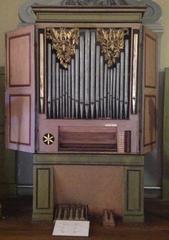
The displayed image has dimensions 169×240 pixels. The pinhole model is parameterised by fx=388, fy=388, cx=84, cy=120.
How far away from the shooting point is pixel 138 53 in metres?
3.35

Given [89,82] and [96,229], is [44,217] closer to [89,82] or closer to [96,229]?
[96,229]

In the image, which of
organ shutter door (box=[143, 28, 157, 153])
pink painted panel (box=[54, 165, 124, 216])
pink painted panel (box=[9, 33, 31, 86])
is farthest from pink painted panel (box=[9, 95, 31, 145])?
organ shutter door (box=[143, 28, 157, 153])

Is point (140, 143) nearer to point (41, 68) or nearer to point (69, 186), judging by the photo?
point (69, 186)

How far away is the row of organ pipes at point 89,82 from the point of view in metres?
3.36

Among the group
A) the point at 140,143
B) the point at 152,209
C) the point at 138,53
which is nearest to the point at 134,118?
the point at 140,143

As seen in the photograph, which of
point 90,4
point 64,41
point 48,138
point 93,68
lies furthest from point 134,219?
point 90,4

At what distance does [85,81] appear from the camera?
3373 mm

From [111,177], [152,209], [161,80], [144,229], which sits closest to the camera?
[144,229]

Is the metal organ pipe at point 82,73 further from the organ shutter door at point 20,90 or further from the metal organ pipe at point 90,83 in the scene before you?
the organ shutter door at point 20,90

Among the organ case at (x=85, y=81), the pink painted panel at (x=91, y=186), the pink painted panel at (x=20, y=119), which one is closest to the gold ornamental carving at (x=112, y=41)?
the organ case at (x=85, y=81)

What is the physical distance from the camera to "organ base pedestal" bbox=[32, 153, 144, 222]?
341cm

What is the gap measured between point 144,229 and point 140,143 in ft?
2.38

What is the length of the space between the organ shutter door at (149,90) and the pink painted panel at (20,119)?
1032 millimetres

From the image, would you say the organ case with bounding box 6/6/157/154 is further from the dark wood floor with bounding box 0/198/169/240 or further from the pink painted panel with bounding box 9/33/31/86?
the dark wood floor with bounding box 0/198/169/240
